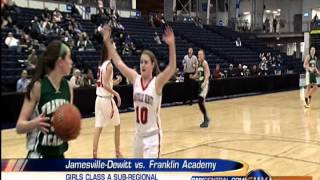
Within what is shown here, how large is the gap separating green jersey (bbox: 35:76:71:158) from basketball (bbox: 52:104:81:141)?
0.10 metres

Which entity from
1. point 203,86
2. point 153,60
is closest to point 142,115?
point 153,60

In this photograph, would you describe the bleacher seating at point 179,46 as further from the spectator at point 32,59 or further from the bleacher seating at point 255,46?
the spectator at point 32,59

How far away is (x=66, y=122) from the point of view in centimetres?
309

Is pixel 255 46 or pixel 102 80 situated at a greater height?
pixel 255 46

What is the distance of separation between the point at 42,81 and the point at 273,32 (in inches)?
1313

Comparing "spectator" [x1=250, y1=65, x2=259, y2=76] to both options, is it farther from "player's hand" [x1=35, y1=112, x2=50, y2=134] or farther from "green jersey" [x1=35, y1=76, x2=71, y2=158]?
"player's hand" [x1=35, y1=112, x2=50, y2=134]

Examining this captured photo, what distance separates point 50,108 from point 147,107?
55.8 inches

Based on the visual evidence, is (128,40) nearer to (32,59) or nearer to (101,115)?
(32,59)

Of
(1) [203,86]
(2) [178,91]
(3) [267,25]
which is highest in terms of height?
(3) [267,25]

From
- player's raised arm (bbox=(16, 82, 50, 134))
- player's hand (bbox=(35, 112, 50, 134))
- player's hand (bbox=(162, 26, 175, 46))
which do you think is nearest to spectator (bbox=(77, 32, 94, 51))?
player's hand (bbox=(162, 26, 175, 46))

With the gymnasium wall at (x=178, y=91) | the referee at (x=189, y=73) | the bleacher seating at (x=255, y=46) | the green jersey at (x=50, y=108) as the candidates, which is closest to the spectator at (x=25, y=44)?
the gymnasium wall at (x=178, y=91)

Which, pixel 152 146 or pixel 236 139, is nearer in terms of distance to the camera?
pixel 152 146

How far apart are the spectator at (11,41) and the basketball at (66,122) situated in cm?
1160

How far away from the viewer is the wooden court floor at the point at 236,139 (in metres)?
7.21
